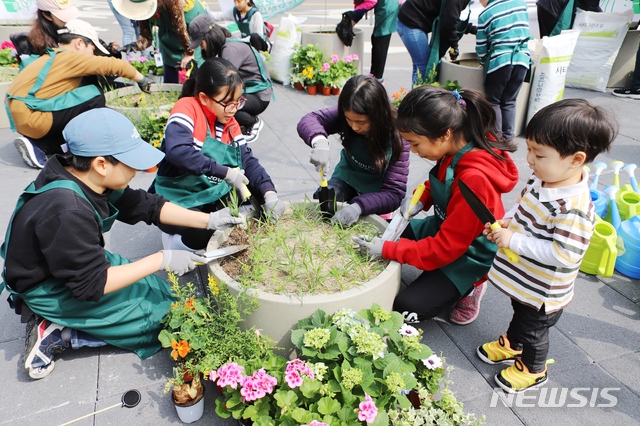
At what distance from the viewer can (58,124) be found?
12.0ft

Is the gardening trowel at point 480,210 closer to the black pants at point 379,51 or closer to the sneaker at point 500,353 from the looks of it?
the sneaker at point 500,353

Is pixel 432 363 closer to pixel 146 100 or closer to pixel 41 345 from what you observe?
pixel 41 345

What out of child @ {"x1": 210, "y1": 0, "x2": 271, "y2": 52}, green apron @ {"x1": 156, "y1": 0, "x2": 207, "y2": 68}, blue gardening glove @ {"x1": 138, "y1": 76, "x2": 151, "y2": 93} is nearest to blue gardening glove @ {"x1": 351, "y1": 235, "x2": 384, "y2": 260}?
blue gardening glove @ {"x1": 138, "y1": 76, "x2": 151, "y2": 93}

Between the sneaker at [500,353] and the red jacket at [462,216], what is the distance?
462 millimetres

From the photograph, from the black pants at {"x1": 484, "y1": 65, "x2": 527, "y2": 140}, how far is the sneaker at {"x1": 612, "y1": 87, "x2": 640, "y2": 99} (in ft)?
8.25

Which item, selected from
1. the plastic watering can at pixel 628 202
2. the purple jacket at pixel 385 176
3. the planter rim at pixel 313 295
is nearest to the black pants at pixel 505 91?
the plastic watering can at pixel 628 202

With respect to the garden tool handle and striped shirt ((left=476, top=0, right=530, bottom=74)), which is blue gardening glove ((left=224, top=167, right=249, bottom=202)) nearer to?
the garden tool handle

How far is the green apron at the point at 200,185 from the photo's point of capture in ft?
8.88

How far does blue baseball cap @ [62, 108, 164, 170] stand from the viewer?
1.80 metres

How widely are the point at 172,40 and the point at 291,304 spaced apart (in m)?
4.29

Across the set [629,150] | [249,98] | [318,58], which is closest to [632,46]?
[629,150]

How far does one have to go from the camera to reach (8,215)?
3.42 meters

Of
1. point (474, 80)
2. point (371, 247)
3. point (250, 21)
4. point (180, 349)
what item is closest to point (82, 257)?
point (180, 349)

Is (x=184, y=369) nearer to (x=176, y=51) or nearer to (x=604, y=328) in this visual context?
(x=604, y=328)
